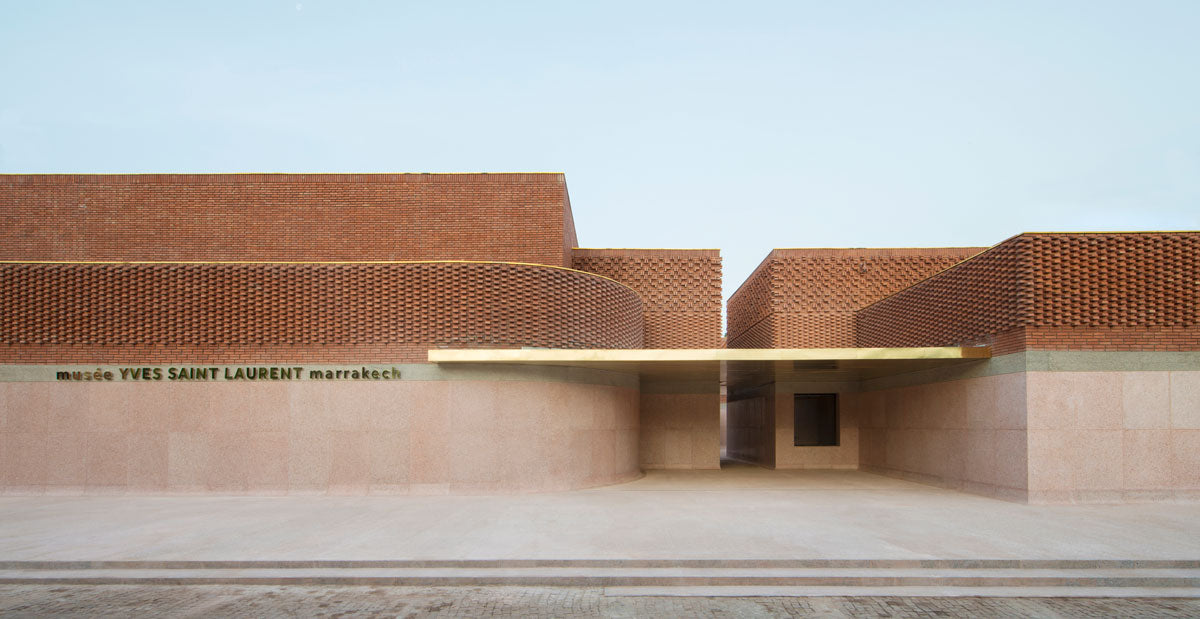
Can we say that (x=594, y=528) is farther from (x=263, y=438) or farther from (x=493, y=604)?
(x=263, y=438)

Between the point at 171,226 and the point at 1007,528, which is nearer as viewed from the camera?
the point at 1007,528

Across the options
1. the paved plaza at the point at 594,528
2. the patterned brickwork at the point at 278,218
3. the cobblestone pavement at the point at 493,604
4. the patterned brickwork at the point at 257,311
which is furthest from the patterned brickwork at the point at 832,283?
the cobblestone pavement at the point at 493,604

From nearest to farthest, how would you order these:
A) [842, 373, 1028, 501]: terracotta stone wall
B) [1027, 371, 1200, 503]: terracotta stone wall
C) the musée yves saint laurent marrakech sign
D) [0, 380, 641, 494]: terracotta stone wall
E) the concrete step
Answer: the concrete step
[1027, 371, 1200, 503]: terracotta stone wall
[842, 373, 1028, 501]: terracotta stone wall
[0, 380, 641, 494]: terracotta stone wall
the musée yves saint laurent marrakech sign

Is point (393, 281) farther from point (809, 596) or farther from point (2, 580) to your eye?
point (809, 596)

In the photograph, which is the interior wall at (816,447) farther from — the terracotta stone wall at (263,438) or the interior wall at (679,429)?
the terracotta stone wall at (263,438)

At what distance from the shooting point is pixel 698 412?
2331cm

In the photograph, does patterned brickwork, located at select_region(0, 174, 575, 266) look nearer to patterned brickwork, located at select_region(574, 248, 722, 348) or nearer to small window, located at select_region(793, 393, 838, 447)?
patterned brickwork, located at select_region(574, 248, 722, 348)

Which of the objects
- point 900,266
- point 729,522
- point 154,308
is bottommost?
point 729,522

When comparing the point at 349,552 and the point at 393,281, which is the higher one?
the point at 393,281

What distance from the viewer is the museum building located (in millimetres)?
13938

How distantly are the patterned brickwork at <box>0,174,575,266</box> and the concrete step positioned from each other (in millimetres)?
11799

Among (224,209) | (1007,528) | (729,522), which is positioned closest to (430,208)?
(224,209)

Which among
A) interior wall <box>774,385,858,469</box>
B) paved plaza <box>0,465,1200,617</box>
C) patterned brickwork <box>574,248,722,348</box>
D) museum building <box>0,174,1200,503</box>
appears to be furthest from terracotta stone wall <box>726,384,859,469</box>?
paved plaza <box>0,465,1200,617</box>

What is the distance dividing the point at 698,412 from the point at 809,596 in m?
15.2
